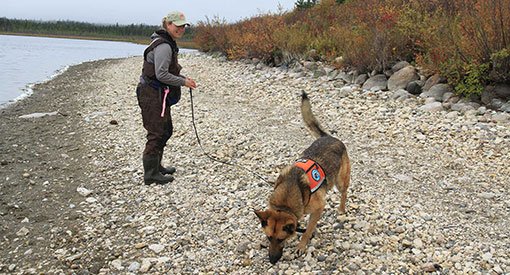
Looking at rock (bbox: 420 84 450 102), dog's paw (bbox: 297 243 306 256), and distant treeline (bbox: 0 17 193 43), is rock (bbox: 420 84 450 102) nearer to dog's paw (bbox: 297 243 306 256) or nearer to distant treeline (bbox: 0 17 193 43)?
dog's paw (bbox: 297 243 306 256)

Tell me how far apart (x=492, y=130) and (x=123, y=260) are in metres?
7.33

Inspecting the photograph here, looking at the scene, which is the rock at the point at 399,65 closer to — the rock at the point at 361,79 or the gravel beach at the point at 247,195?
the rock at the point at 361,79

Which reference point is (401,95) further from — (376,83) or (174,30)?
(174,30)

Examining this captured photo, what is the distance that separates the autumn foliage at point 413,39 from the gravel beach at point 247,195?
4.09 ft

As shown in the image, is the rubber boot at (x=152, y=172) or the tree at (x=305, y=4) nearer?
the rubber boot at (x=152, y=172)

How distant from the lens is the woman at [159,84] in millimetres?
5125

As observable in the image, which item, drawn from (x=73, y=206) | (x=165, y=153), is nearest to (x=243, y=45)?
(x=165, y=153)

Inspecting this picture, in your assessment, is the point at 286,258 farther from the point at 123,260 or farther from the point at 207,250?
the point at 123,260

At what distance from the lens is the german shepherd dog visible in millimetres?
3572

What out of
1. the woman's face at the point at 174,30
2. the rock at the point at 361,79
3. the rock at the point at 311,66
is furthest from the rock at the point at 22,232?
the rock at the point at 311,66

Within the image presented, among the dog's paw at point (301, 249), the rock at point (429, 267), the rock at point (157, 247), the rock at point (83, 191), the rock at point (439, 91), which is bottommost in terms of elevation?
the rock at point (83, 191)

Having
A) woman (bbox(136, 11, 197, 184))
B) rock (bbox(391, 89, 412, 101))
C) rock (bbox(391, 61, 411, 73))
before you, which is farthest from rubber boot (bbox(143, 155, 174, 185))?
rock (bbox(391, 61, 411, 73))

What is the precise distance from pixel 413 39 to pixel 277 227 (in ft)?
30.0

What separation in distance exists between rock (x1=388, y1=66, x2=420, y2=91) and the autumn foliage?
0.33 m
